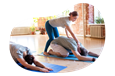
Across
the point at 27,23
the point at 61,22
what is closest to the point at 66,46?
the point at 61,22

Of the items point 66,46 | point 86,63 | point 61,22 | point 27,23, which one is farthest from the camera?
point 27,23

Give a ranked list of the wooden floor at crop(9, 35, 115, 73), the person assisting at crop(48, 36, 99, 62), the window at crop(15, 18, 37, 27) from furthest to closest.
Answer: the window at crop(15, 18, 37, 27)
the person assisting at crop(48, 36, 99, 62)
the wooden floor at crop(9, 35, 115, 73)

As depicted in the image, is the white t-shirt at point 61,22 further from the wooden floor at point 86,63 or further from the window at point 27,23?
the window at point 27,23

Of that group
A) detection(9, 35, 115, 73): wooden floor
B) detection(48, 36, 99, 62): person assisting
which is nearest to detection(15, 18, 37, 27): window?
detection(9, 35, 115, 73): wooden floor

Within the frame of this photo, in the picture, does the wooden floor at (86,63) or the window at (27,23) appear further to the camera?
the window at (27,23)

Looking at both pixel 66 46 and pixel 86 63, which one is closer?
pixel 86 63

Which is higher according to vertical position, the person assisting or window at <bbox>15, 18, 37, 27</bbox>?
window at <bbox>15, 18, 37, 27</bbox>

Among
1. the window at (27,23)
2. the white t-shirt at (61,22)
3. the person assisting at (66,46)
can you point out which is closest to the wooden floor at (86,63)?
the person assisting at (66,46)

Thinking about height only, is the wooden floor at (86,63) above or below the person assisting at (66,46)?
below

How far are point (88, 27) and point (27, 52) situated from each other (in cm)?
540

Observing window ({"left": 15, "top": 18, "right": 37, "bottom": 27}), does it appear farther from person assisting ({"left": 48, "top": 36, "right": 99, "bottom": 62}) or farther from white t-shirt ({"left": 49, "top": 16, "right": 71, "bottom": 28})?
Result: person assisting ({"left": 48, "top": 36, "right": 99, "bottom": 62})

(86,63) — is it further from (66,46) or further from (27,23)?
(27,23)

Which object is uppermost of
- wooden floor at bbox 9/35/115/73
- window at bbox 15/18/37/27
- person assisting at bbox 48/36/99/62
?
window at bbox 15/18/37/27

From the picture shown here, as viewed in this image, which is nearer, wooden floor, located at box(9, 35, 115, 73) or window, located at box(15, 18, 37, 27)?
wooden floor, located at box(9, 35, 115, 73)
